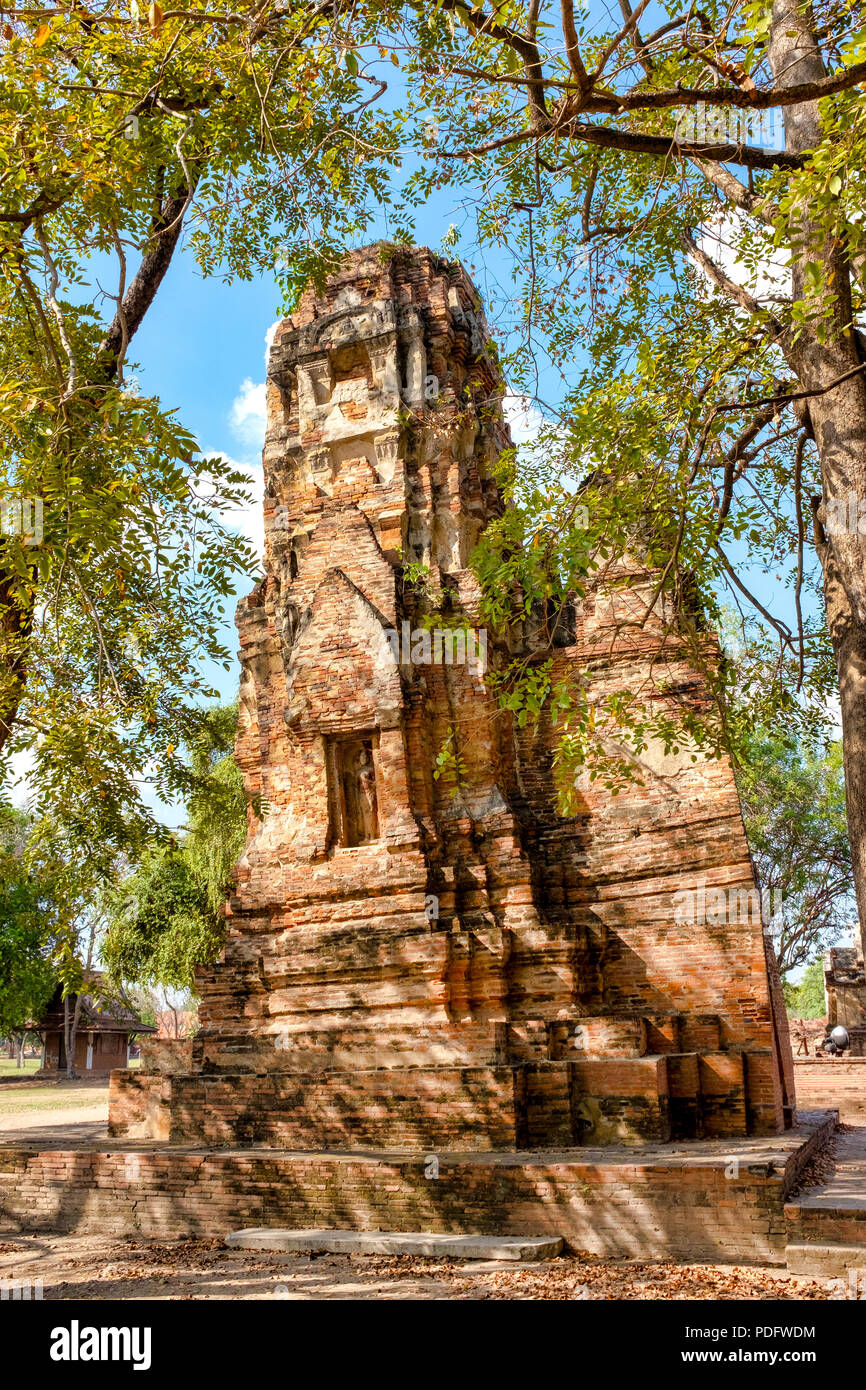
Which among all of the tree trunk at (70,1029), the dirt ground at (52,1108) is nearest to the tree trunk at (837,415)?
the dirt ground at (52,1108)

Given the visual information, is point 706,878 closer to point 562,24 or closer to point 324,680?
point 324,680

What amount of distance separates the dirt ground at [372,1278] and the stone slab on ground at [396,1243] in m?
0.06

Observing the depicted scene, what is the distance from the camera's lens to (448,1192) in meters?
7.41

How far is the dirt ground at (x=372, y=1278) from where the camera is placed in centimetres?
610

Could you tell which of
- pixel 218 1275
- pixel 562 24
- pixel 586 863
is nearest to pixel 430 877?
pixel 586 863

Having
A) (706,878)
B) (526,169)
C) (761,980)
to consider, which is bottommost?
(761,980)

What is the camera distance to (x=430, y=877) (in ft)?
32.5

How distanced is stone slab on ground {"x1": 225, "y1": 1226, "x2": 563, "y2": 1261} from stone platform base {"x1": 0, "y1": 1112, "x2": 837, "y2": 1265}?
0.52 feet

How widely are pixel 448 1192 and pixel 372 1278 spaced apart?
0.90m

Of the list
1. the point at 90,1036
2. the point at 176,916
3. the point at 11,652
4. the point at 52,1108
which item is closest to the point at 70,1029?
the point at 90,1036

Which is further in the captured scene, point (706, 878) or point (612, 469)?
point (706, 878)

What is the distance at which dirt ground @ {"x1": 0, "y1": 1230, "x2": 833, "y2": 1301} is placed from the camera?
6.10m

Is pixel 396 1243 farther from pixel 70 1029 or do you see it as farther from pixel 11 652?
pixel 70 1029
